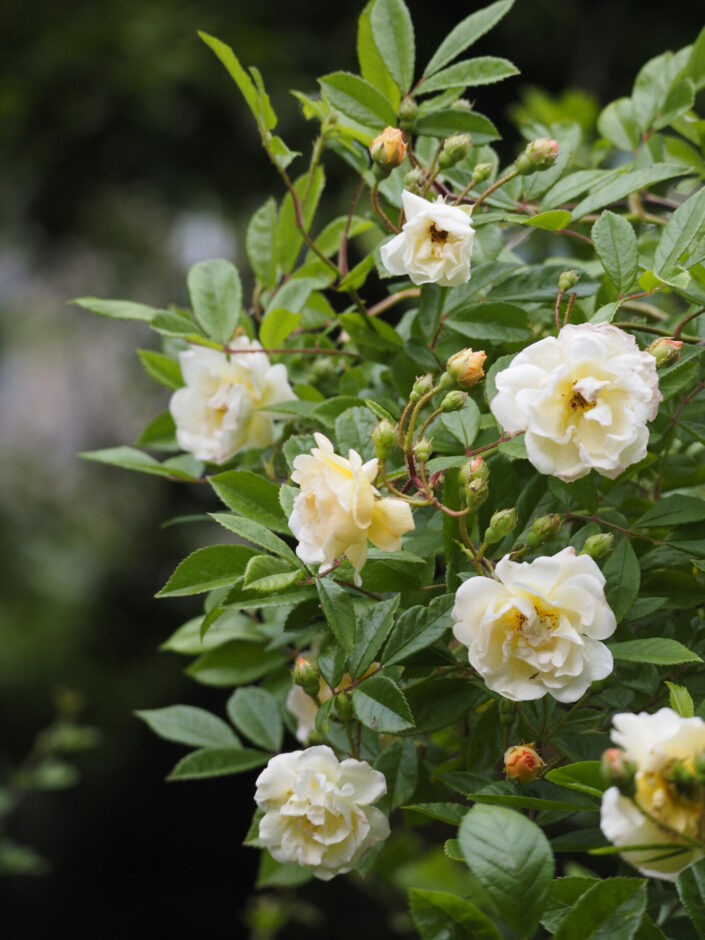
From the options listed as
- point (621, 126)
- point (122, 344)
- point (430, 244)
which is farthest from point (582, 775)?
point (122, 344)

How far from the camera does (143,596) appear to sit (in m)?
2.40

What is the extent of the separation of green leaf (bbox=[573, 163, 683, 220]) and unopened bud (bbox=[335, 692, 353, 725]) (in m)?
0.28

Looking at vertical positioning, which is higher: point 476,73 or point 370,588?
point 476,73

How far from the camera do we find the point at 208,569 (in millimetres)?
439

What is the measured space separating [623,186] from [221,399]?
0.84ft

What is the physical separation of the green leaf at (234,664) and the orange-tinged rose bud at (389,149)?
0.33 metres

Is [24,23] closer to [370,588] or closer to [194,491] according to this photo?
[194,491]

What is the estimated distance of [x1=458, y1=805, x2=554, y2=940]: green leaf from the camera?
13.1 inches

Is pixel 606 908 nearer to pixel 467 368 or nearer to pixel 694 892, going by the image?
pixel 694 892

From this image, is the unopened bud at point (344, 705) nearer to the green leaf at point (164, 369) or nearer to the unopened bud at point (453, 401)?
the unopened bud at point (453, 401)

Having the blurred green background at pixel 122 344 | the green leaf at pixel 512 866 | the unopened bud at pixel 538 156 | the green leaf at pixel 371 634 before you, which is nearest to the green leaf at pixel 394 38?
the unopened bud at pixel 538 156

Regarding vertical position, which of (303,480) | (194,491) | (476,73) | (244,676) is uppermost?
(476,73)

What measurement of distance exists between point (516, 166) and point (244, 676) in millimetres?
366

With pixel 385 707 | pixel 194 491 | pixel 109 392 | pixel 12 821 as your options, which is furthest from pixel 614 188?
pixel 12 821
